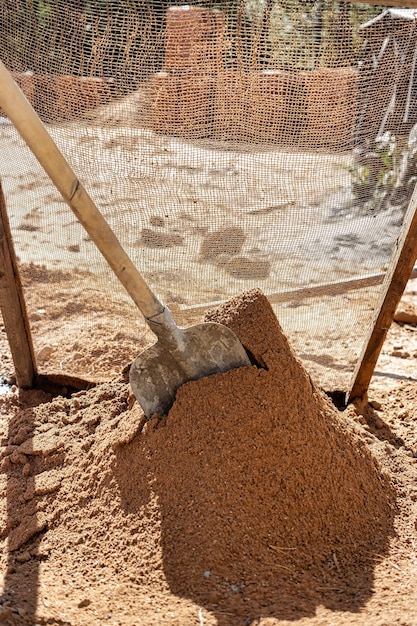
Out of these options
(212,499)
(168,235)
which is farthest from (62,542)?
(168,235)

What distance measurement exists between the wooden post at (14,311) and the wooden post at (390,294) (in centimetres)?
157

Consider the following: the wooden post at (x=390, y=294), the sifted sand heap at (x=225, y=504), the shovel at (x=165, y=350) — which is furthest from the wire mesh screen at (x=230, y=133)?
the shovel at (x=165, y=350)

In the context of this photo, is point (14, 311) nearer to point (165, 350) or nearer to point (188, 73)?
point (165, 350)

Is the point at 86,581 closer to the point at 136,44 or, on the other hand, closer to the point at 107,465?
the point at 107,465

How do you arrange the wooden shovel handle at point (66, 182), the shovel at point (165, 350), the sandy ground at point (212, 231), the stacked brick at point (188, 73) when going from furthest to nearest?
the sandy ground at point (212, 231), the stacked brick at point (188, 73), the shovel at point (165, 350), the wooden shovel handle at point (66, 182)

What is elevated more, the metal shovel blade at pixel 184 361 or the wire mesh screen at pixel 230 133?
the wire mesh screen at pixel 230 133

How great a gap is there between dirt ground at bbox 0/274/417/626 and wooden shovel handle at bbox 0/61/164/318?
38 cm

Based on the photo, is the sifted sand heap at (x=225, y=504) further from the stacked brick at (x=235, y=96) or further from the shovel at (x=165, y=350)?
the stacked brick at (x=235, y=96)

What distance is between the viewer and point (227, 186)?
3.26 metres

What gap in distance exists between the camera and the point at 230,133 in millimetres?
3053

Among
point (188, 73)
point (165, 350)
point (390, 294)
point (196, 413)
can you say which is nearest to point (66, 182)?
point (165, 350)

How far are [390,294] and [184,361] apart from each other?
40.3 inches

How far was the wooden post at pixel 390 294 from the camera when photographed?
107 inches

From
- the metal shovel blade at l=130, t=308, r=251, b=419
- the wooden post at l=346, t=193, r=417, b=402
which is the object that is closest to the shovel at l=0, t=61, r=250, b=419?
the metal shovel blade at l=130, t=308, r=251, b=419
